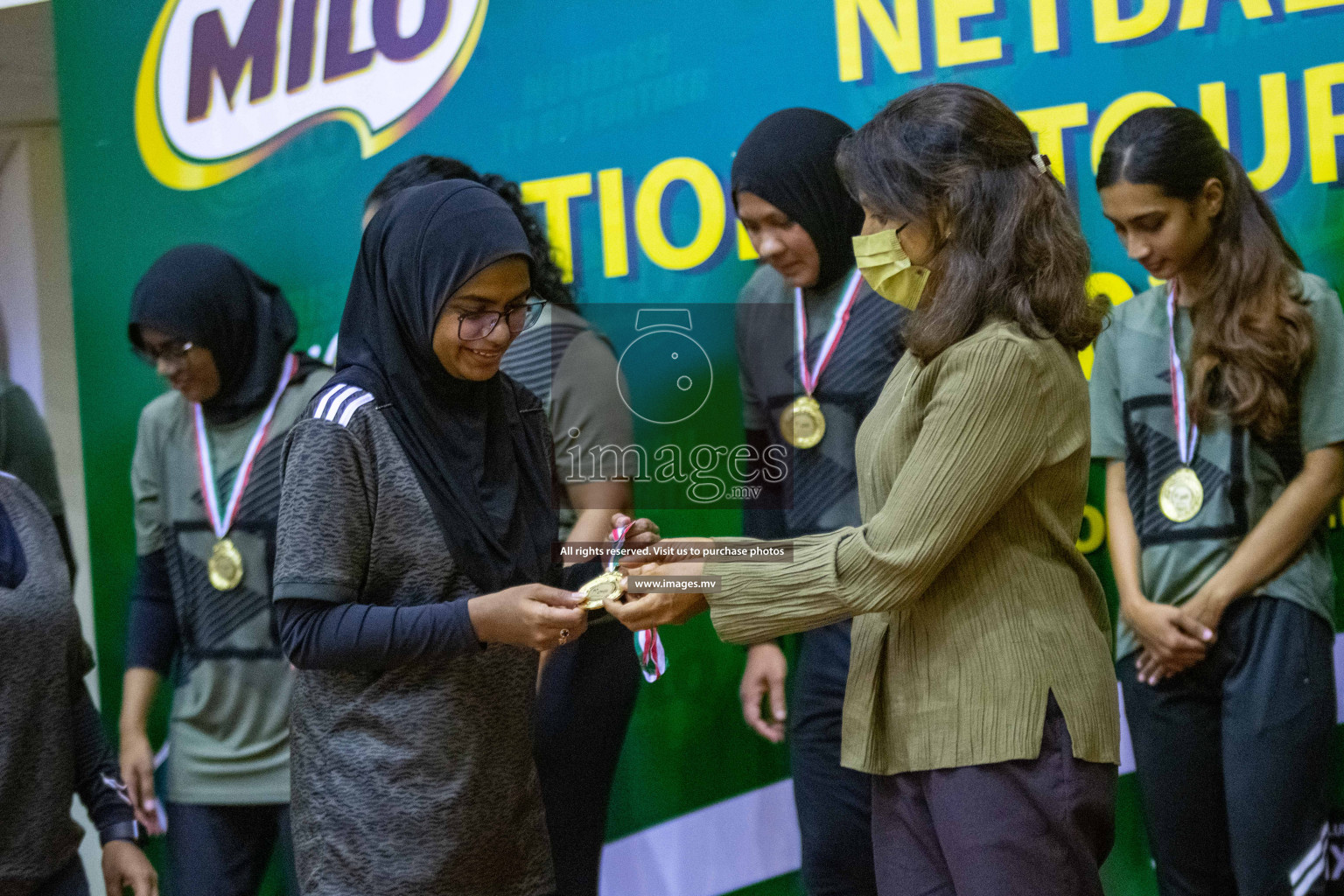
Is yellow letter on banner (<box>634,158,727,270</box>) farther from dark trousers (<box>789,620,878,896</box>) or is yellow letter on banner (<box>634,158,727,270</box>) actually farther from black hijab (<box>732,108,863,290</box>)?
dark trousers (<box>789,620,878,896</box>)

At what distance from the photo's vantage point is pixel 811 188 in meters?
2.53

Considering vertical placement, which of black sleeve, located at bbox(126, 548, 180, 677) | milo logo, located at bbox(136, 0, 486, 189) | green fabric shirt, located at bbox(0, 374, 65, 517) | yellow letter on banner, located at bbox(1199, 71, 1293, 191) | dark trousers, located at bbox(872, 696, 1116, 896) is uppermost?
milo logo, located at bbox(136, 0, 486, 189)

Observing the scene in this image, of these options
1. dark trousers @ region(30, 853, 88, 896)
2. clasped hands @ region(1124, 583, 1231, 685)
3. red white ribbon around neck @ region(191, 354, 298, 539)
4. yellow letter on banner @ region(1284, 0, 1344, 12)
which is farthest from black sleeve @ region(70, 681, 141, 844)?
yellow letter on banner @ region(1284, 0, 1344, 12)

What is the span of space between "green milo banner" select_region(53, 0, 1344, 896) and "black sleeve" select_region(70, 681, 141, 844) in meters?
1.11

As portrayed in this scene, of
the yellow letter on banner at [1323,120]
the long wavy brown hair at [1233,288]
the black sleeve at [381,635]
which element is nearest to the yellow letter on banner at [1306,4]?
the yellow letter on banner at [1323,120]

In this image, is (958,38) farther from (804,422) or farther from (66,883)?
(66,883)

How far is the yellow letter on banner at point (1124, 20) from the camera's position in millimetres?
2713

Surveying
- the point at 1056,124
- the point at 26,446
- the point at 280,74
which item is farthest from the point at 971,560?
the point at 26,446

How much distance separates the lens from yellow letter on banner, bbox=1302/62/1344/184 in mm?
2619

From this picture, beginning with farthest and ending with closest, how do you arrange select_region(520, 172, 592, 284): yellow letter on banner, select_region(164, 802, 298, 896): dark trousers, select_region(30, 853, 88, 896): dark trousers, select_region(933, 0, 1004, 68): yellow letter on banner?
select_region(520, 172, 592, 284): yellow letter on banner, select_region(164, 802, 298, 896): dark trousers, select_region(933, 0, 1004, 68): yellow letter on banner, select_region(30, 853, 88, 896): dark trousers

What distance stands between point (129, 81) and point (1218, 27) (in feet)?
9.21

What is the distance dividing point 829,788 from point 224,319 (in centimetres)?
174

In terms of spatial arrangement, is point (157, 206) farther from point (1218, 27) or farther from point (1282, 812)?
point (1282, 812)

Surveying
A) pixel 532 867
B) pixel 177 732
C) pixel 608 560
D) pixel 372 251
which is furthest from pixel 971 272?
pixel 177 732
